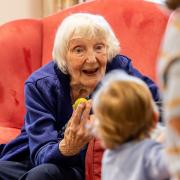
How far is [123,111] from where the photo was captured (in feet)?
3.10

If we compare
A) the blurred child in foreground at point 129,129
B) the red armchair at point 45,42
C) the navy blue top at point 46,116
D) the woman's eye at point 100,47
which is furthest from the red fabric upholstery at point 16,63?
the blurred child in foreground at point 129,129

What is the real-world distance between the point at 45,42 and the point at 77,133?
827 millimetres

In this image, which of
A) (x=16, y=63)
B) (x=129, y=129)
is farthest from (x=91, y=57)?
(x=129, y=129)

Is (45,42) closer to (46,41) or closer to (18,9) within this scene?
(46,41)

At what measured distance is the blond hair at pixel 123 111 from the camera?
952mm

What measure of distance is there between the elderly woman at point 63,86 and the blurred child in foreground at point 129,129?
0.59 metres

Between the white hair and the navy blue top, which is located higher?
the white hair

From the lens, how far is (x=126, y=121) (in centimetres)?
95

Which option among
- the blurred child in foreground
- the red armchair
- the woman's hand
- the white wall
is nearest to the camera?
the blurred child in foreground

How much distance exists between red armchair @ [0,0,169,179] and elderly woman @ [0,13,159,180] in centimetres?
19

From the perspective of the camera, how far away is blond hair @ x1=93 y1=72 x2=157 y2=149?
952mm

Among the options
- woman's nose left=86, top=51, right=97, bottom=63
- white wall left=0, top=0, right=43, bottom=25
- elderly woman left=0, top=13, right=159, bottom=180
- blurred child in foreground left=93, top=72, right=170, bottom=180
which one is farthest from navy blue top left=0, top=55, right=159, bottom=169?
white wall left=0, top=0, right=43, bottom=25

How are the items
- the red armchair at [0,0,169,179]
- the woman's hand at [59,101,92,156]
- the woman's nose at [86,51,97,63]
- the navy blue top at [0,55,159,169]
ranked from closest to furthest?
the woman's hand at [59,101,92,156], the navy blue top at [0,55,159,169], the woman's nose at [86,51,97,63], the red armchair at [0,0,169,179]

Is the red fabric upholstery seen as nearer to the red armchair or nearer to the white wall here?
the red armchair
